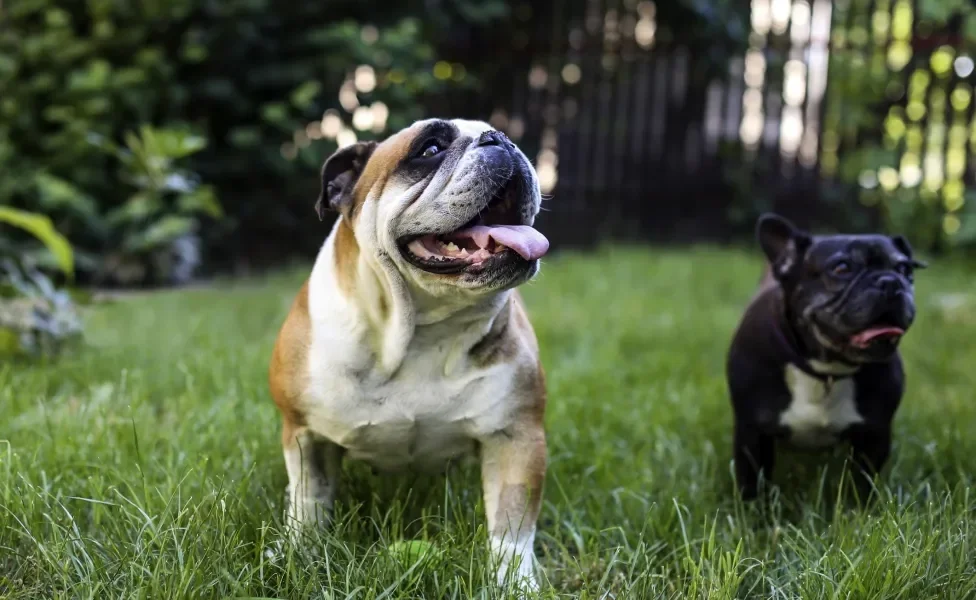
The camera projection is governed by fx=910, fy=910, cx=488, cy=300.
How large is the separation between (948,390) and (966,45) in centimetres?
452

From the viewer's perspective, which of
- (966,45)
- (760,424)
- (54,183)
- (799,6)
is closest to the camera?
(760,424)

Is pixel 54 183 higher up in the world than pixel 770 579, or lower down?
higher up

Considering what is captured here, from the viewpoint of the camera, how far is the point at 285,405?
230cm

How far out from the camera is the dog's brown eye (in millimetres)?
2235

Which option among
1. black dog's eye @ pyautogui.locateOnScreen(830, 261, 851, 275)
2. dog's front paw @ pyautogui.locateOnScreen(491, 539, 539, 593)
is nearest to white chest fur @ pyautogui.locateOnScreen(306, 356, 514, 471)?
dog's front paw @ pyautogui.locateOnScreen(491, 539, 539, 593)

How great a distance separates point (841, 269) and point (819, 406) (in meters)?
0.39

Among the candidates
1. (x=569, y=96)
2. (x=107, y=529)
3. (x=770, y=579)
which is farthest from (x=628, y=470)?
(x=569, y=96)

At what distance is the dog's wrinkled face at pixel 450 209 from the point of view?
2.06 metres

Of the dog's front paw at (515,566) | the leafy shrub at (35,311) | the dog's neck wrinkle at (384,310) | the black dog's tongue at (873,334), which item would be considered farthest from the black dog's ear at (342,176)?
the leafy shrub at (35,311)

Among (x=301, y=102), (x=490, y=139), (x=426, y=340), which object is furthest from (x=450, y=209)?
(x=301, y=102)

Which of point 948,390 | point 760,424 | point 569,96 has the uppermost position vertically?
point 569,96

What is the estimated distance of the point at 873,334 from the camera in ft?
A: 7.87

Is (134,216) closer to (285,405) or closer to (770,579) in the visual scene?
(285,405)

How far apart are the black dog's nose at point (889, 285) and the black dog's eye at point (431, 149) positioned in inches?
48.5
